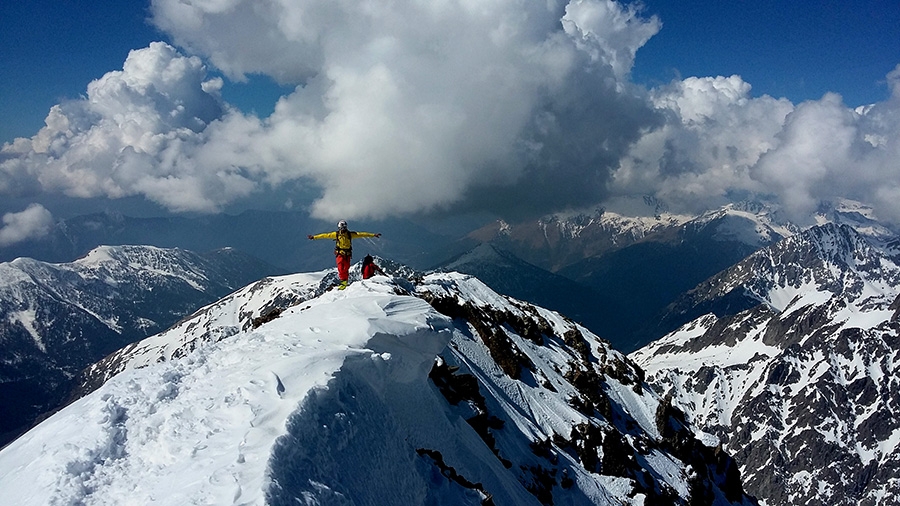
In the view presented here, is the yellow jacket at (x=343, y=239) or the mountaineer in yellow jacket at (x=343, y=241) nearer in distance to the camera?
the mountaineer in yellow jacket at (x=343, y=241)

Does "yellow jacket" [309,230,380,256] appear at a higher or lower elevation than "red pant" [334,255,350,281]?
higher

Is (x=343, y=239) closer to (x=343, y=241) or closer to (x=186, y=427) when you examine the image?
(x=343, y=241)

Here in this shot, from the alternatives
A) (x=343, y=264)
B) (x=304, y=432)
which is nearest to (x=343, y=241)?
(x=343, y=264)

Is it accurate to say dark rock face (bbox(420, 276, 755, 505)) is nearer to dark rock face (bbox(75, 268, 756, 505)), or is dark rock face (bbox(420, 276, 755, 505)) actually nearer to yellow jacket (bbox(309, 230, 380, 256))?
dark rock face (bbox(75, 268, 756, 505))

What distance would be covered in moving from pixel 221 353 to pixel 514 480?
17337mm

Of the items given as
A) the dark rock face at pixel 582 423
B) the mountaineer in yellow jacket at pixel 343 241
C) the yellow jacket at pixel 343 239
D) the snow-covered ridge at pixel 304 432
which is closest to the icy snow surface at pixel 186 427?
the snow-covered ridge at pixel 304 432

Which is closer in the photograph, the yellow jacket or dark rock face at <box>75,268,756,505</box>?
dark rock face at <box>75,268,756,505</box>

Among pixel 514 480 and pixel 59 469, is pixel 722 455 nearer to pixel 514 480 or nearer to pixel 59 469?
pixel 514 480

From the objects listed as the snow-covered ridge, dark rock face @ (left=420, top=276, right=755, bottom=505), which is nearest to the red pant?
the snow-covered ridge

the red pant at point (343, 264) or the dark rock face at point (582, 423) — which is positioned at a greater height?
the red pant at point (343, 264)

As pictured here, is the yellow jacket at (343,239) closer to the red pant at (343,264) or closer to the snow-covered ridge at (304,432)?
the red pant at (343,264)

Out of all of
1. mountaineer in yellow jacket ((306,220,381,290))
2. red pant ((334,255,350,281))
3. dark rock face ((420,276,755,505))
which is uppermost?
mountaineer in yellow jacket ((306,220,381,290))

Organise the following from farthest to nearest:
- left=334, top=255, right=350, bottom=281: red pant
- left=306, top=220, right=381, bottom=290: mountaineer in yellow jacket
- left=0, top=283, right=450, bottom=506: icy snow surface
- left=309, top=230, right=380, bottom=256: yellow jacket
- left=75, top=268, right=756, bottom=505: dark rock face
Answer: left=334, top=255, right=350, bottom=281: red pant < left=309, top=230, right=380, bottom=256: yellow jacket < left=306, top=220, right=381, bottom=290: mountaineer in yellow jacket < left=75, top=268, right=756, bottom=505: dark rock face < left=0, top=283, right=450, bottom=506: icy snow surface

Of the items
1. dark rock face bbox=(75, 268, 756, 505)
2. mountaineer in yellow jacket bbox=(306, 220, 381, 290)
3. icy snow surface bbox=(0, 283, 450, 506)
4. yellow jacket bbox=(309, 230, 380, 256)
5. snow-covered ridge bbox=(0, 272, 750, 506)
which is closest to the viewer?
icy snow surface bbox=(0, 283, 450, 506)
